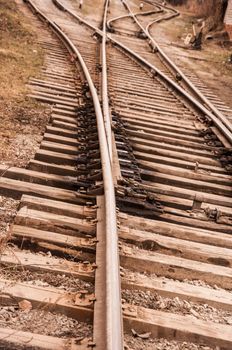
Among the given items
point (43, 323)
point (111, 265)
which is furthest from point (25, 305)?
point (111, 265)

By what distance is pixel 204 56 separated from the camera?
62.5 feet

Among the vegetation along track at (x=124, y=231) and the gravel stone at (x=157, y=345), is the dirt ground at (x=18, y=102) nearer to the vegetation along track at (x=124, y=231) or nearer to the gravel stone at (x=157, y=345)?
the vegetation along track at (x=124, y=231)

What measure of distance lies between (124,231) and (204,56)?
51.8 feet

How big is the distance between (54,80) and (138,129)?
10.6ft

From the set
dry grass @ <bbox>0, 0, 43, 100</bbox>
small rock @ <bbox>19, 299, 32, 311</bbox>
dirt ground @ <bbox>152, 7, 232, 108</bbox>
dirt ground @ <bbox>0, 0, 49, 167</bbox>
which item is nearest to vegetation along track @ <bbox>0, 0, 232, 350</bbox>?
small rock @ <bbox>19, 299, 32, 311</bbox>

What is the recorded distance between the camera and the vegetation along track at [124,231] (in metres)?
3.23

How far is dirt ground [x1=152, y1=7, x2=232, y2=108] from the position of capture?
1397 centimetres

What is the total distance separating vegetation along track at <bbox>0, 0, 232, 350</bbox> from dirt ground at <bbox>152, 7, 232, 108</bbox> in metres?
4.92

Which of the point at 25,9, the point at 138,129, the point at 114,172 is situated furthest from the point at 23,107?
the point at 25,9

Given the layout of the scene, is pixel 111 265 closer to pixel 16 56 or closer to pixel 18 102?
pixel 18 102

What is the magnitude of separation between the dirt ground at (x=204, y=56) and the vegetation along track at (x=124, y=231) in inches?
194

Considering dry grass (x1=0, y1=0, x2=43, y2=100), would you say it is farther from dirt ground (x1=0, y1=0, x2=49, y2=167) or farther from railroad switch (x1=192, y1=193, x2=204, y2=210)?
railroad switch (x1=192, y1=193, x2=204, y2=210)

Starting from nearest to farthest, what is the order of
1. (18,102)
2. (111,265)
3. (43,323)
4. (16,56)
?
1. (43,323)
2. (111,265)
3. (18,102)
4. (16,56)

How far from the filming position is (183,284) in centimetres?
377
